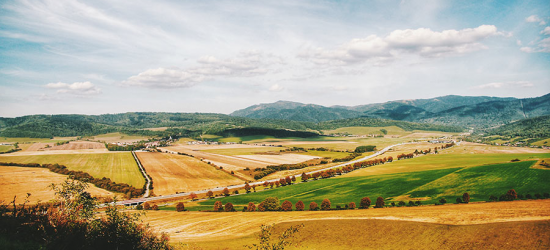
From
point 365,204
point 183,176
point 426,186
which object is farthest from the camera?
point 183,176

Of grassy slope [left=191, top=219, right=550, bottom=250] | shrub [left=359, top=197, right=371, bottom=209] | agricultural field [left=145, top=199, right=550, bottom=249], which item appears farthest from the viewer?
shrub [left=359, top=197, right=371, bottom=209]

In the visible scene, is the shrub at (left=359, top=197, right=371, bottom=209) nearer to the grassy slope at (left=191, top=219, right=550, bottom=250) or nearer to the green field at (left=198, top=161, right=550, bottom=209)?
the green field at (left=198, top=161, right=550, bottom=209)

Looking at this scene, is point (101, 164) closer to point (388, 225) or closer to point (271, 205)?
point (271, 205)

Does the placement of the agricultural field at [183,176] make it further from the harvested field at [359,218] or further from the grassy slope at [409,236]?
the grassy slope at [409,236]

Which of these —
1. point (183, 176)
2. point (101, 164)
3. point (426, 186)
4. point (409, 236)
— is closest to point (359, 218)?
point (409, 236)

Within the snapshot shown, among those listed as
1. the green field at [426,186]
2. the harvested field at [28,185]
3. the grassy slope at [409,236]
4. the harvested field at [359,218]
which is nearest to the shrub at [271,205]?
the green field at [426,186]

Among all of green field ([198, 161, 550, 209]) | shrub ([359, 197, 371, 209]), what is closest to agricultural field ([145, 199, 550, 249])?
shrub ([359, 197, 371, 209])
